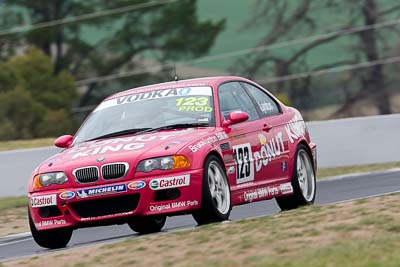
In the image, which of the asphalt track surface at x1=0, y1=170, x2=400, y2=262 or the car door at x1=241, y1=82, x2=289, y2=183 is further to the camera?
the car door at x1=241, y1=82, x2=289, y2=183

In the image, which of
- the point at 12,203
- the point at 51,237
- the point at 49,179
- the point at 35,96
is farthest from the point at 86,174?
the point at 35,96

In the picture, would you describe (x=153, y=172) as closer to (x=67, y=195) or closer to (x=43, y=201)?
(x=67, y=195)

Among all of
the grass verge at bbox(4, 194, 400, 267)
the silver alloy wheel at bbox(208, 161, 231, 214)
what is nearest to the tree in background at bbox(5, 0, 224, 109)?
the silver alloy wheel at bbox(208, 161, 231, 214)

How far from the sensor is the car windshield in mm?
11391

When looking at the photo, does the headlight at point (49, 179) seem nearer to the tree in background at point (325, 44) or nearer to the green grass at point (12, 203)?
the green grass at point (12, 203)

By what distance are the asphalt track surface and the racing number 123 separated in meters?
0.70

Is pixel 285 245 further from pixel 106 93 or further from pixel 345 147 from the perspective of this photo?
pixel 106 93

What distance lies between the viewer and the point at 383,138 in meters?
21.1

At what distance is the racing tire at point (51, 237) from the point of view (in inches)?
428

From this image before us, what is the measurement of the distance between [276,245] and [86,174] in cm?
260

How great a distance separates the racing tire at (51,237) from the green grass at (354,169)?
8922 millimetres

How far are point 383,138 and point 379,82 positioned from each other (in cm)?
1823

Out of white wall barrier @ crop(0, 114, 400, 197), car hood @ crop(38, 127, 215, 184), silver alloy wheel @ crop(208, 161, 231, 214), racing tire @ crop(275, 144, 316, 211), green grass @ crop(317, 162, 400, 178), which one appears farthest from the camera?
white wall barrier @ crop(0, 114, 400, 197)

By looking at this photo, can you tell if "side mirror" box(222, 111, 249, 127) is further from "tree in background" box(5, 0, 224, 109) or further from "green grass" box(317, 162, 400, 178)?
"tree in background" box(5, 0, 224, 109)
